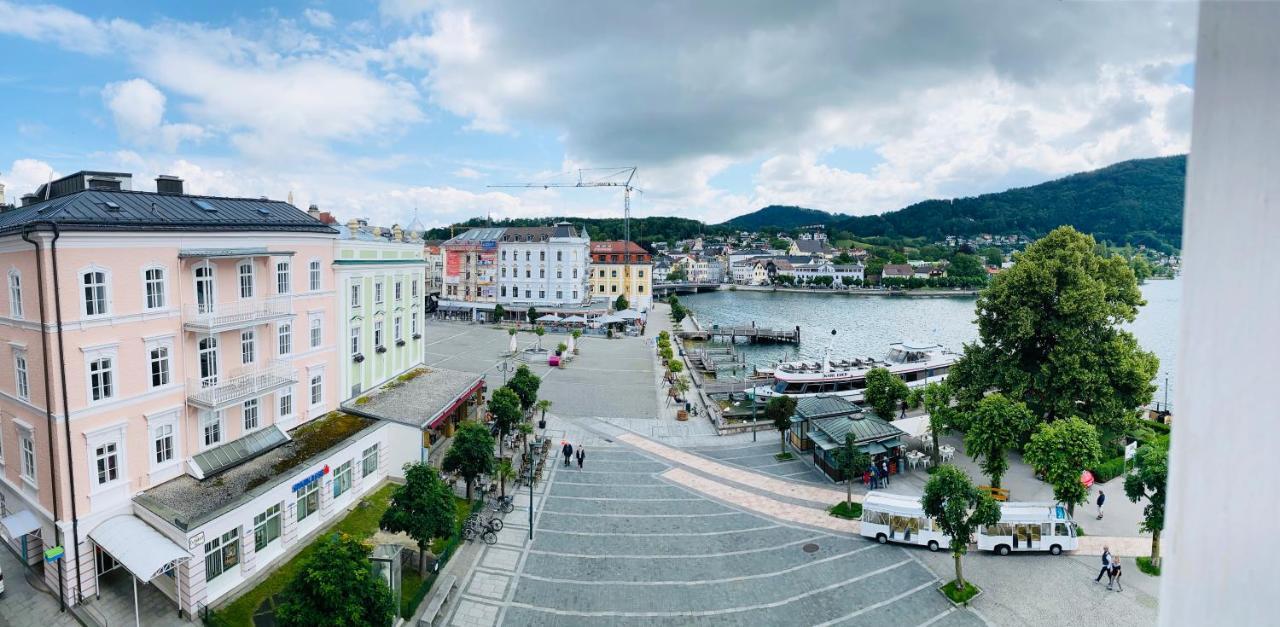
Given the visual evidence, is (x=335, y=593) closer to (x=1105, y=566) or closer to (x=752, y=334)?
(x=1105, y=566)

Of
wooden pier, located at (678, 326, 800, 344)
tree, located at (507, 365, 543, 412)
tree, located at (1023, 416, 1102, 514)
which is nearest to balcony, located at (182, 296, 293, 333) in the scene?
tree, located at (507, 365, 543, 412)

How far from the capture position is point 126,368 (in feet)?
52.4

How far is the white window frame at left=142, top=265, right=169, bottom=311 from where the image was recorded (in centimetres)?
1628

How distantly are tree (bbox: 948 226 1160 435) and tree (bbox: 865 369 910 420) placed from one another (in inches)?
99.6

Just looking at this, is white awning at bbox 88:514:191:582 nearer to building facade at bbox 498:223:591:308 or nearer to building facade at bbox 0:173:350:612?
building facade at bbox 0:173:350:612

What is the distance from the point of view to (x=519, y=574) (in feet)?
57.3

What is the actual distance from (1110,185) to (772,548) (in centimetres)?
21992

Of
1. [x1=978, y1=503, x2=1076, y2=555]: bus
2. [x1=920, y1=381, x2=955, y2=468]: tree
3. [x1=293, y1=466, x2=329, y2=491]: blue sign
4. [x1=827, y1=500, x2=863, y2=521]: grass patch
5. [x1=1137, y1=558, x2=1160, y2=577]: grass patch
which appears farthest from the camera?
[x1=920, y1=381, x2=955, y2=468]: tree

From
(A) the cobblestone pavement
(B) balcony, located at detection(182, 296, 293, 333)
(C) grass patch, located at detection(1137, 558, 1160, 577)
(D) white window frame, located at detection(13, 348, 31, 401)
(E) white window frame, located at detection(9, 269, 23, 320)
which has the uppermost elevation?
(E) white window frame, located at detection(9, 269, 23, 320)

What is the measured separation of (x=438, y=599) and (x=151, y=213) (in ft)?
40.0

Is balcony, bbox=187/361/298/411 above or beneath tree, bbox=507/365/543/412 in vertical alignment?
above

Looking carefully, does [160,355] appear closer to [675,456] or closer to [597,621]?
[597,621]

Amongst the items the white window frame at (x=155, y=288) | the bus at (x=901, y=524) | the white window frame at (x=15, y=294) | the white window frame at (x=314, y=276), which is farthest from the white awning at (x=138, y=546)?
the bus at (x=901, y=524)

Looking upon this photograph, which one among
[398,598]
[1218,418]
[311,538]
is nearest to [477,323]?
[311,538]
